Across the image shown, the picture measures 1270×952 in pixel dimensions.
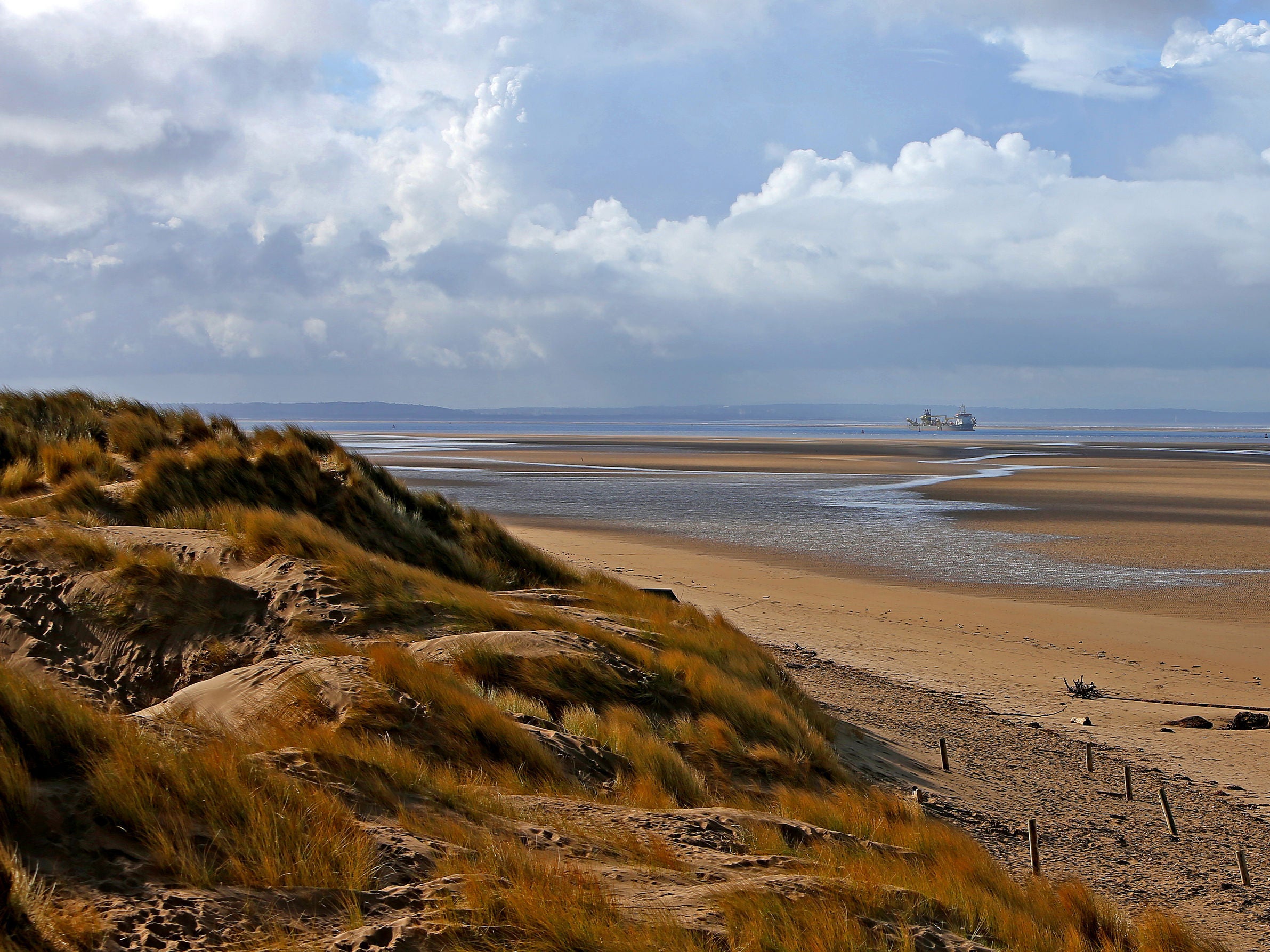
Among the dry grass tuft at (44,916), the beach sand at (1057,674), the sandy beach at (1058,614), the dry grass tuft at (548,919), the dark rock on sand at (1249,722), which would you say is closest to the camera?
the dry grass tuft at (44,916)

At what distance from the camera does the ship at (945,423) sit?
148750 millimetres

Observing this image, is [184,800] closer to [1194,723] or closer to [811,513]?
[1194,723]

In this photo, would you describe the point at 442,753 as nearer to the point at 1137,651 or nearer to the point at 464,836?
the point at 464,836

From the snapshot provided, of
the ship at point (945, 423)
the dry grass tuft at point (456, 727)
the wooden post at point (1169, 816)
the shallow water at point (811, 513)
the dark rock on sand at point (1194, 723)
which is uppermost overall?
the ship at point (945, 423)

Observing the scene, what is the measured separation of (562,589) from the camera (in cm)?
1087

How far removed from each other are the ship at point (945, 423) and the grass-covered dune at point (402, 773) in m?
148

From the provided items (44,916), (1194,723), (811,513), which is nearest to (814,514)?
(811,513)

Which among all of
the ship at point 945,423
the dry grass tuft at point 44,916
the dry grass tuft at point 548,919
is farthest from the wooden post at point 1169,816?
the ship at point 945,423

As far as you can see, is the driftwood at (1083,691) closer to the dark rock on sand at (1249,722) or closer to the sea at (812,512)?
the dark rock on sand at (1249,722)

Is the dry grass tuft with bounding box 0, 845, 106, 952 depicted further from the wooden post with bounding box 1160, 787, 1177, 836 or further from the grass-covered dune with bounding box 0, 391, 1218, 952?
the wooden post with bounding box 1160, 787, 1177, 836

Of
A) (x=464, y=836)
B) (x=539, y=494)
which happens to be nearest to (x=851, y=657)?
(x=464, y=836)

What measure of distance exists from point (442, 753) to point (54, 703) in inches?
80.9

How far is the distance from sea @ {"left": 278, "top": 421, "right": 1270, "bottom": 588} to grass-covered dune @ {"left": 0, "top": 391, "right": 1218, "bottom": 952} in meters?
11.9

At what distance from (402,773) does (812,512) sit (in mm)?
25973
